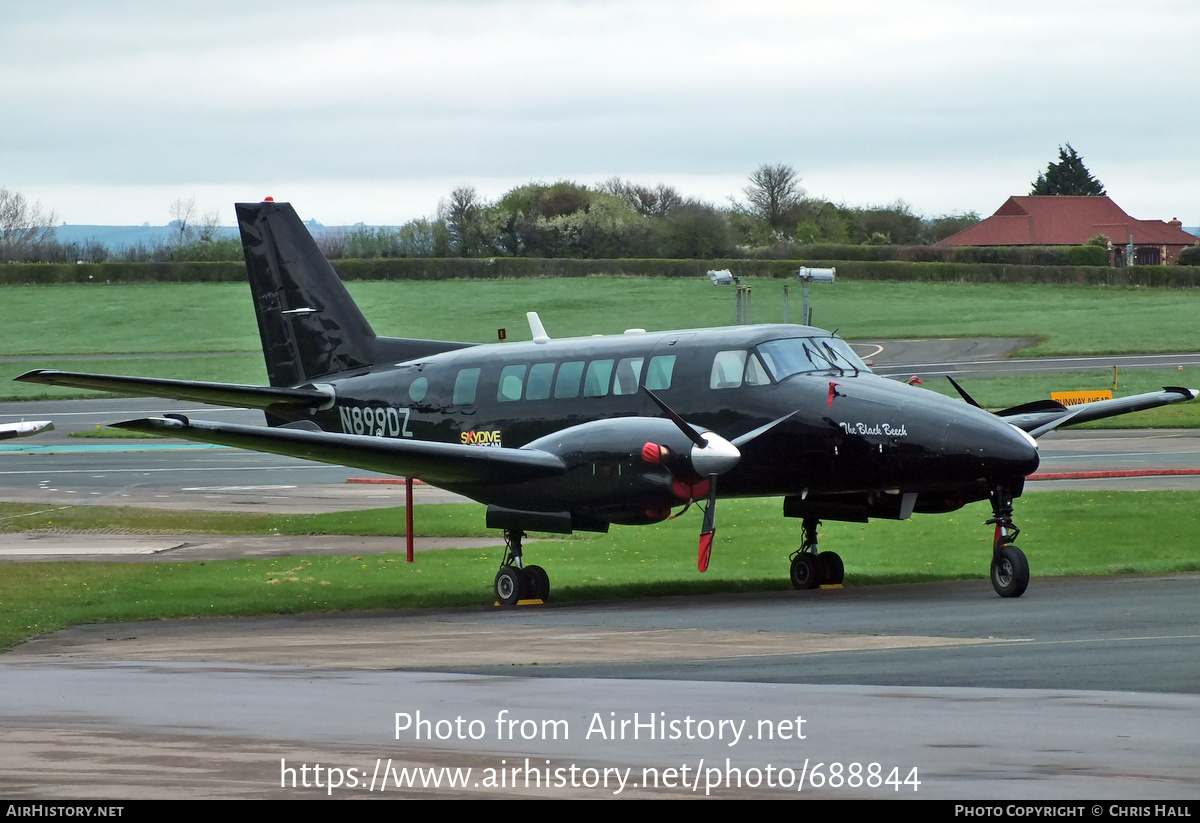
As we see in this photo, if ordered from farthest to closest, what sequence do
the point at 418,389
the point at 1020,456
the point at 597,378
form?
the point at 418,389 → the point at 597,378 → the point at 1020,456

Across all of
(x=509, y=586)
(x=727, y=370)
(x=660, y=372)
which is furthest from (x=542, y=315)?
(x=727, y=370)

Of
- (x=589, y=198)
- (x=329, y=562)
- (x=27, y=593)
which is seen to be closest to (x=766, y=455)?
(x=329, y=562)

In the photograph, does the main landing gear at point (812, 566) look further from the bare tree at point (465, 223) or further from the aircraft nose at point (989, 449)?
the bare tree at point (465, 223)

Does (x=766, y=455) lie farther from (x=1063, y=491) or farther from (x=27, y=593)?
(x=1063, y=491)

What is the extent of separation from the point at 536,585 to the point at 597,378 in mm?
3255

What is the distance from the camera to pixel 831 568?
71.1 feet

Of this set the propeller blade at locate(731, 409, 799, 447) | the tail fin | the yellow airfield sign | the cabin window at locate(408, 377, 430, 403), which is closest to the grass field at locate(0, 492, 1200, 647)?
the propeller blade at locate(731, 409, 799, 447)

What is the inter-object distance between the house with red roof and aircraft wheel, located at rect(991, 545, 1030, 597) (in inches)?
4480

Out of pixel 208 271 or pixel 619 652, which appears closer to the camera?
pixel 619 652

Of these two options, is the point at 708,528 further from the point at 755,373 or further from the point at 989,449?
the point at 989,449

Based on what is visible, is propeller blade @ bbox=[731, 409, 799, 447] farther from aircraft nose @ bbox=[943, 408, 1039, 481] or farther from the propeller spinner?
aircraft nose @ bbox=[943, 408, 1039, 481]

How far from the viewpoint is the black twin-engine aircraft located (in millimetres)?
18859

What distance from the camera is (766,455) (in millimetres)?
20031

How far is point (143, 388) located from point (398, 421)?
4.27 metres
